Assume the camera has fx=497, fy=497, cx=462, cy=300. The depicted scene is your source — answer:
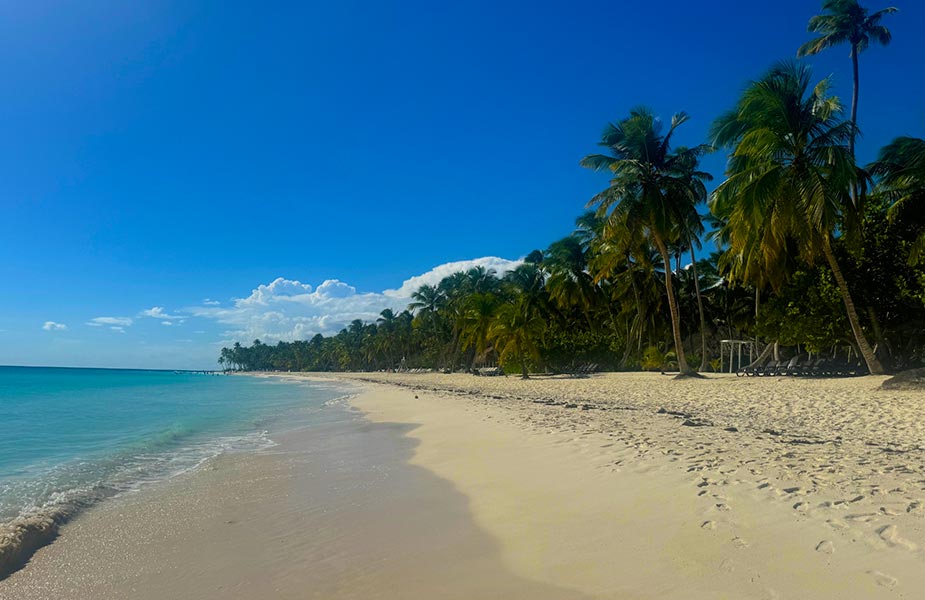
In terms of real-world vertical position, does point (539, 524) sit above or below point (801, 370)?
below

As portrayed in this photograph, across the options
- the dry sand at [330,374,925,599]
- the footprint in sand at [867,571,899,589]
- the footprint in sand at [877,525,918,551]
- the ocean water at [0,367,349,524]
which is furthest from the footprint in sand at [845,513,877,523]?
the ocean water at [0,367,349,524]

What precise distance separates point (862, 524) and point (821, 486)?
40.8 inches

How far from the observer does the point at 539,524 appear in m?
4.69

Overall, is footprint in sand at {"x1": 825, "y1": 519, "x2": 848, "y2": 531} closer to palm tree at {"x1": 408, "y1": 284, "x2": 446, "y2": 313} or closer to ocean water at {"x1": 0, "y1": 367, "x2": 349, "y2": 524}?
ocean water at {"x1": 0, "y1": 367, "x2": 349, "y2": 524}

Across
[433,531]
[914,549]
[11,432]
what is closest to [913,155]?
[914,549]

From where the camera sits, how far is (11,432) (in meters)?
15.5

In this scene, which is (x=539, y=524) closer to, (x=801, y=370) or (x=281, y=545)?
(x=281, y=545)

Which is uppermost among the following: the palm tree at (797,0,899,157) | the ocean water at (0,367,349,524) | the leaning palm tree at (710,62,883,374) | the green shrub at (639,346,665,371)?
the palm tree at (797,0,899,157)

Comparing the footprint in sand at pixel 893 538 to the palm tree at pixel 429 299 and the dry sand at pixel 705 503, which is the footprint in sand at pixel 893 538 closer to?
the dry sand at pixel 705 503

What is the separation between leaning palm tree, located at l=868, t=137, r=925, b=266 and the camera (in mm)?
16906

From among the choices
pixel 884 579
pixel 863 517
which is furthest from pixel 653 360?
pixel 884 579

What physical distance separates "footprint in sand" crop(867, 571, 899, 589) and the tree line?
15478 millimetres

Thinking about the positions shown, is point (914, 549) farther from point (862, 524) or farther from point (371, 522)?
point (371, 522)

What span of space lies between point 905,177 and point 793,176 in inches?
192
